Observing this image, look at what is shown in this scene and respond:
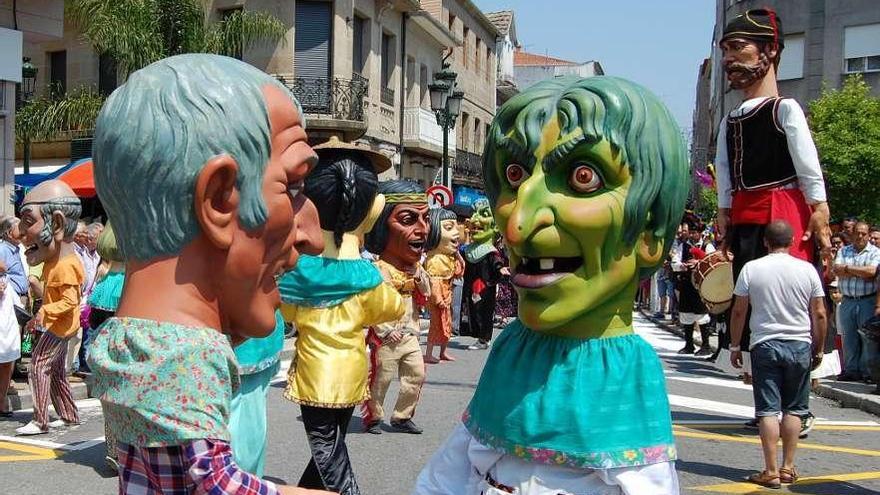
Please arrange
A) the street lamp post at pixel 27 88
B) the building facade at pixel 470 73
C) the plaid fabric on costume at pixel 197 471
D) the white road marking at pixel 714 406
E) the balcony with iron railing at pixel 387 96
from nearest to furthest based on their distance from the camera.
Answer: the plaid fabric on costume at pixel 197 471 → the white road marking at pixel 714 406 → the street lamp post at pixel 27 88 → the balcony with iron railing at pixel 387 96 → the building facade at pixel 470 73

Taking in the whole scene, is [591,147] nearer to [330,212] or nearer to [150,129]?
[150,129]

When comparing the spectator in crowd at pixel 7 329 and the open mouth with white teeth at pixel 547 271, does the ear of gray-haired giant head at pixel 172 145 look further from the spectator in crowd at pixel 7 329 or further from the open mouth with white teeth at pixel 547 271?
the spectator in crowd at pixel 7 329

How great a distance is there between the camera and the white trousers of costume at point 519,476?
2.59 m

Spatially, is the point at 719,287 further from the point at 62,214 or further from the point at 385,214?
the point at 62,214

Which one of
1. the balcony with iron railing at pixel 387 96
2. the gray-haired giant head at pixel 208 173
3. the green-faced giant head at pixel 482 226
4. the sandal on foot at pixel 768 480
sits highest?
the balcony with iron railing at pixel 387 96

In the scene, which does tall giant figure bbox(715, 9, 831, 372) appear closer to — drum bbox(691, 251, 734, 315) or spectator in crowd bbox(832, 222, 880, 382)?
drum bbox(691, 251, 734, 315)

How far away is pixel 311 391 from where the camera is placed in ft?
14.5

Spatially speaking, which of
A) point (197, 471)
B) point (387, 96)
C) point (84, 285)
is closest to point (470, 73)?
point (387, 96)

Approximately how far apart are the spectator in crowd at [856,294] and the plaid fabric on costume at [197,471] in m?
9.27

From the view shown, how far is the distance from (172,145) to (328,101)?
71.3ft

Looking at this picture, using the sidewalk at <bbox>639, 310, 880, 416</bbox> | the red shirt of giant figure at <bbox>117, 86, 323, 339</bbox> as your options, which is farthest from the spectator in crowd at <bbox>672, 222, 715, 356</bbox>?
the red shirt of giant figure at <bbox>117, 86, 323, 339</bbox>

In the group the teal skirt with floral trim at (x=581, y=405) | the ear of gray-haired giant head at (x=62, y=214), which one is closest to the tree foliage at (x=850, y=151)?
the ear of gray-haired giant head at (x=62, y=214)

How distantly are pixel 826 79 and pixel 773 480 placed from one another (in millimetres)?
30467

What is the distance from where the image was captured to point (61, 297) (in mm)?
6559
